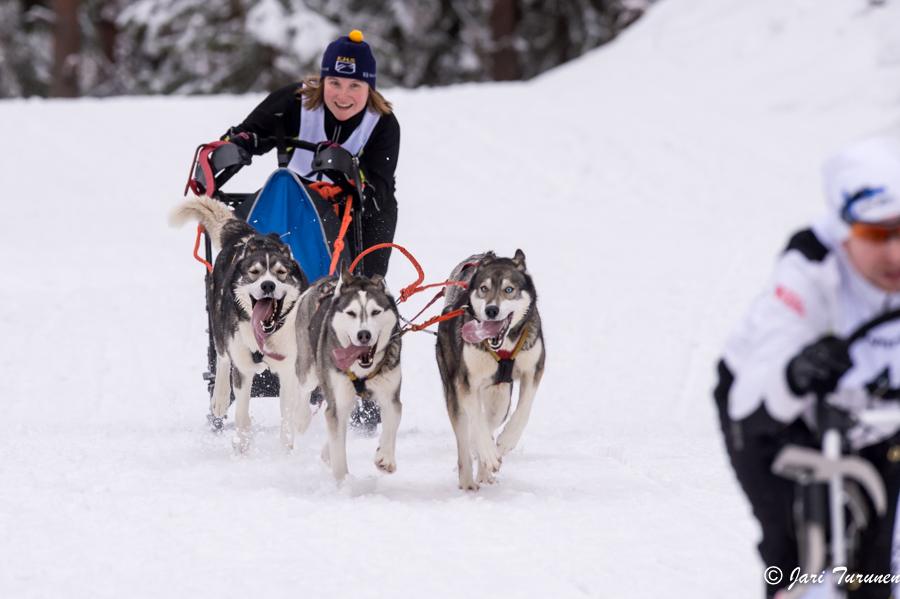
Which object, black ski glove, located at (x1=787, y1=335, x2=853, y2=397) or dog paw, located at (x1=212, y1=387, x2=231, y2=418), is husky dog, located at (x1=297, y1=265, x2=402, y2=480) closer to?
dog paw, located at (x1=212, y1=387, x2=231, y2=418)

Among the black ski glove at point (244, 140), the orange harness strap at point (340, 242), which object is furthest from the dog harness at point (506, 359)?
the black ski glove at point (244, 140)

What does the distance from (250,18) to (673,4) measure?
8.36 m

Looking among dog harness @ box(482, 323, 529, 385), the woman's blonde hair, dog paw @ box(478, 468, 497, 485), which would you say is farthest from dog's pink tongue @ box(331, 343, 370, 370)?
the woman's blonde hair

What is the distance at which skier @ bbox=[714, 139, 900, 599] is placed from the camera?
1.91 meters

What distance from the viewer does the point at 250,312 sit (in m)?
5.04

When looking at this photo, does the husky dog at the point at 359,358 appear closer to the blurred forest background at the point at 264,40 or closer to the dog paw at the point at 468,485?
the dog paw at the point at 468,485

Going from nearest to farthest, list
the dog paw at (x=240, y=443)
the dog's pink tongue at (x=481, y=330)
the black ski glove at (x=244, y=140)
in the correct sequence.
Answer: the dog's pink tongue at (x=481, y=330) < the dog paw at (x=240, y=443) < the black ski glove at (x=244, y=140)

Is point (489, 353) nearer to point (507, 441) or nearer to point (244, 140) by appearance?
point (507, 441)

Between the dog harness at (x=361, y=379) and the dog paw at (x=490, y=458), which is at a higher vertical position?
the dog harness at (x=361, y=379)

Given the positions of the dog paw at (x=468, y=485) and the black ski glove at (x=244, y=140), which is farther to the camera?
the black ski glove at (x=244, y=140)

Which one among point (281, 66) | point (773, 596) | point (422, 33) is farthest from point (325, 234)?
point (422, 33)

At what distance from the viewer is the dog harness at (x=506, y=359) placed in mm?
4277

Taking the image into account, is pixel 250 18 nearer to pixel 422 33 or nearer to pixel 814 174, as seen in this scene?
pixel 422 33

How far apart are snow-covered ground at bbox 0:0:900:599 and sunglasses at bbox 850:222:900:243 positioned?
1.46 m
